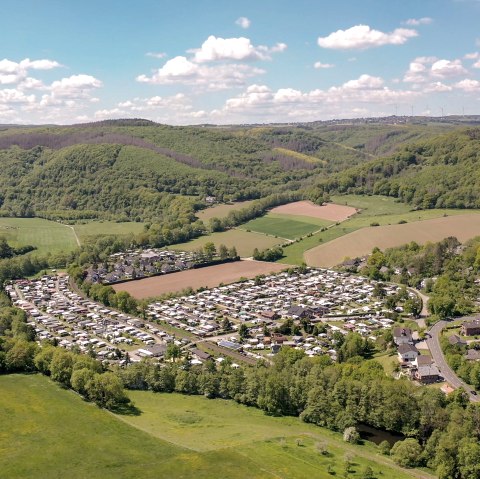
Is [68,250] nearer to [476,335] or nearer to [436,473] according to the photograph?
[476,335]

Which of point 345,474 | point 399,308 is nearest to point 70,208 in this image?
point 399,308

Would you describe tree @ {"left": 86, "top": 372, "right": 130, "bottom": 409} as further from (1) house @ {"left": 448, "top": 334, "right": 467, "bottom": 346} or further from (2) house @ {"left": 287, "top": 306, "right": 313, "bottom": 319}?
(1) house @ {"left": 448, "top": 334, "right": 467, "bottom": 346}

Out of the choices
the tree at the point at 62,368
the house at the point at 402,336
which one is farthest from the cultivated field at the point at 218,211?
the tree at the point at 62,368

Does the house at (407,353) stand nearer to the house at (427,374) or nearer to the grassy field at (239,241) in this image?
the house at (427,374)

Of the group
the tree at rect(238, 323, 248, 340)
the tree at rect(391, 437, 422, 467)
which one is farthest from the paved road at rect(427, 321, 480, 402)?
the tree at rect(238, 323, 248, 340)

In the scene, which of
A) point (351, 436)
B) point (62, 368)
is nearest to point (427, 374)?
point (351, 436)

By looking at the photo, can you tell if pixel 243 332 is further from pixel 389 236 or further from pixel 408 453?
pixel 389 236
